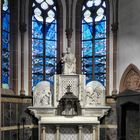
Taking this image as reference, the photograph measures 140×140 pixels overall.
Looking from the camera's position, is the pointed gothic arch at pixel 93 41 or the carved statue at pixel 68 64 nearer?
the carved statue at pixel 68 64

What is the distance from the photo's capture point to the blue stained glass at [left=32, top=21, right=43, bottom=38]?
1345 cm

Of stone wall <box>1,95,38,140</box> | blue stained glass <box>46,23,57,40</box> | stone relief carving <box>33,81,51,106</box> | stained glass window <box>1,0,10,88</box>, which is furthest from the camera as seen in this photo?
blue stained glass <box>46,23,57,40</box>

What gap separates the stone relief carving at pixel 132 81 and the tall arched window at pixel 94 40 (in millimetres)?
1210

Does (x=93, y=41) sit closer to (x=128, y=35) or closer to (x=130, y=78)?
(x=128, y=35)

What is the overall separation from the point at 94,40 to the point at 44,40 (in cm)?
214

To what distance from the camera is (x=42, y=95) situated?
1227cm

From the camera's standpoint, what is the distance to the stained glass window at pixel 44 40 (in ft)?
43.9

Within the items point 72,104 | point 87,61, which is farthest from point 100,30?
point 72,104

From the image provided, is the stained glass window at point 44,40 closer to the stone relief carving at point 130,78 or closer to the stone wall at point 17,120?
the stone wall at point 17,120

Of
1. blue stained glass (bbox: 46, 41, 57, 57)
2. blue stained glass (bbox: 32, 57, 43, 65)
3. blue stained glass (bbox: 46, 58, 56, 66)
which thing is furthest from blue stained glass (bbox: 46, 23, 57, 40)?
blue stained glass (bbox: 32, 57, 43, 65)

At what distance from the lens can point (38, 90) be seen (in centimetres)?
1234

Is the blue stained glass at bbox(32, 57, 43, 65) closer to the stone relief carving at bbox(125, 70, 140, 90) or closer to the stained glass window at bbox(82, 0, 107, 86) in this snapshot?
the stained glass window at bbox(82, 0, 107, 86)

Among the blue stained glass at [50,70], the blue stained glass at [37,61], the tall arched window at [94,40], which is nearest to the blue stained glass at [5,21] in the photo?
the blue stained glass at [37,61]

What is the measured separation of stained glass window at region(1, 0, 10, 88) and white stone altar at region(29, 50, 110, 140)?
1.24 metres
